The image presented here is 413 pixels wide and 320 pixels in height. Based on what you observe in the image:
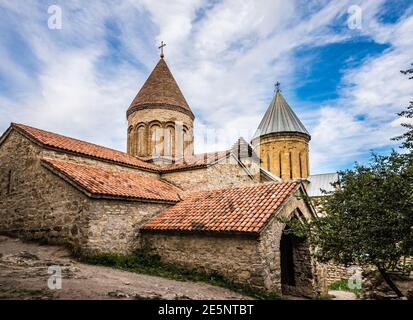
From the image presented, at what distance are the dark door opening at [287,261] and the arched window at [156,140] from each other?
9.31 meters

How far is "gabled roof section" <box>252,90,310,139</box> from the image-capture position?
2820 cm

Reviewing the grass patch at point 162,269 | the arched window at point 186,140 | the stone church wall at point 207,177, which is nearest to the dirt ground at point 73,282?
the grass patch at point 162,269

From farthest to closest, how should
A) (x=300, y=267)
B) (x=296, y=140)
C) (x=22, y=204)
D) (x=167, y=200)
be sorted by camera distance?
(x=296, y=140)
(x=167, y=200)
(x=22, y=204)
(x=300, y=267)

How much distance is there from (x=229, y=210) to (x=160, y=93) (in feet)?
34.3

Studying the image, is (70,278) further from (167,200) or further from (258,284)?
(167,200)

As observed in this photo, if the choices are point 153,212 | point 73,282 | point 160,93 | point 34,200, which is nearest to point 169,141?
point 160,93

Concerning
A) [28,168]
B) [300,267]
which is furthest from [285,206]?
[28,168]

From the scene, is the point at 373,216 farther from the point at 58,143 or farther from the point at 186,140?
the point at 186,140

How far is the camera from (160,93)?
17.0 metres

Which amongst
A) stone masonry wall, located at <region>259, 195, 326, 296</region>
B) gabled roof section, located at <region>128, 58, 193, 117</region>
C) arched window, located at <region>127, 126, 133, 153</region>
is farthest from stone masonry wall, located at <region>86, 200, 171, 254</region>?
gabled roof section, located at <region>128, 58, 193, 117</region>

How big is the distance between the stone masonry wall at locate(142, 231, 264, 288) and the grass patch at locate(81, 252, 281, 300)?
0.14 m

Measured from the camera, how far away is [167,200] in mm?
10828

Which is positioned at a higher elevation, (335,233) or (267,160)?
(267,160)

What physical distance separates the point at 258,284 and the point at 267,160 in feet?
72.3
